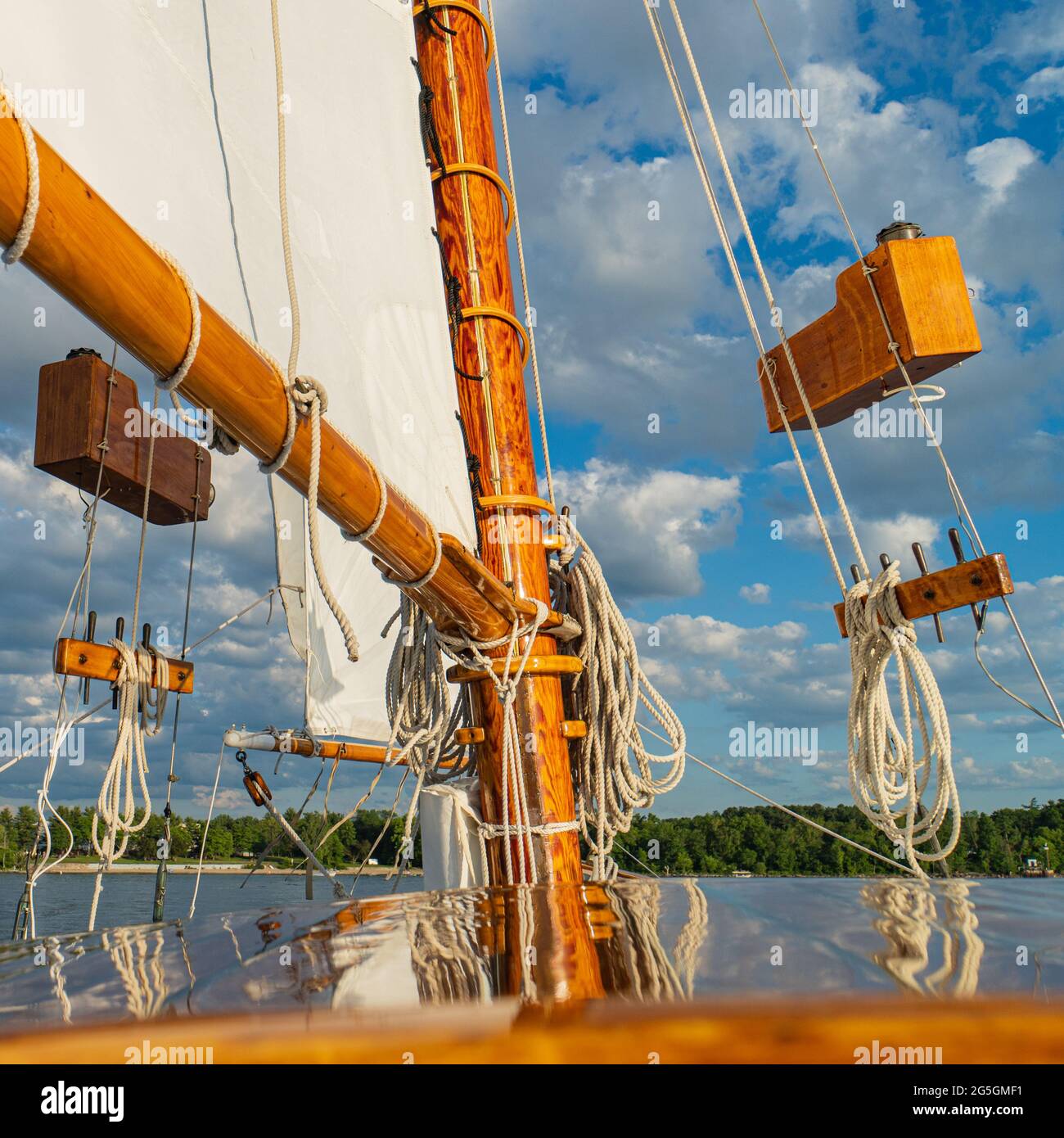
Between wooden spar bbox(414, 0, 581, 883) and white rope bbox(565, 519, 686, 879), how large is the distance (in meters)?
0.26

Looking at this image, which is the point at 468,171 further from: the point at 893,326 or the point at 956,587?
the point at 956,587

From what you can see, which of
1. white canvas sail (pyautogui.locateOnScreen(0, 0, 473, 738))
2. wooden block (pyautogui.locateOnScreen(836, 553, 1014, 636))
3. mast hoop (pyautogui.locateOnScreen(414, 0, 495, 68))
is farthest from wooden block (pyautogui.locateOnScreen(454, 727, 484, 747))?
mast hoop (pyautogui.locateOnScreen(414, 0, 495, 68))

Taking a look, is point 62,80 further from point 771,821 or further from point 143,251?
point 771,821

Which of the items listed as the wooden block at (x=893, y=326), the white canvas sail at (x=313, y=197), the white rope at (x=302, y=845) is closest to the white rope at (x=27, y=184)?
the white canvas sail at (x=313, y=197)

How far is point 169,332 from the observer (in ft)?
4.44

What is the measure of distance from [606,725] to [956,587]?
1.31 metres

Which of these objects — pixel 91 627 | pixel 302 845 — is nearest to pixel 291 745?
pixel 302 845

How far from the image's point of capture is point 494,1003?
0.75 meters

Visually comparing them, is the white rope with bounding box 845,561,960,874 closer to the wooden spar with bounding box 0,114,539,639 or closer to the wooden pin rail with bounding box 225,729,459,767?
the wooden spar with bounding box 0,114,539,639

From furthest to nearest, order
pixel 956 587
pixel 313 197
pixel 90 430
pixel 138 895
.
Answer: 1. pixel 138 895
2. pixel 313 197
3. pixel 90 430
4. pixel 956 587

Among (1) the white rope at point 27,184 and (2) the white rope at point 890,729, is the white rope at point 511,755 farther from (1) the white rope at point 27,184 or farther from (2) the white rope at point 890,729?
(1) the white rope at point 27,184

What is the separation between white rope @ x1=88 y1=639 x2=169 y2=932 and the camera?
284 cm
